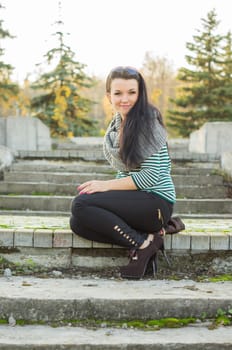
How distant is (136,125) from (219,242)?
102 centimetres

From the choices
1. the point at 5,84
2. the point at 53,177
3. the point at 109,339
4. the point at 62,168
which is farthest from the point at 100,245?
the point at 5,84

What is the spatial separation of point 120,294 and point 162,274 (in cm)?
60

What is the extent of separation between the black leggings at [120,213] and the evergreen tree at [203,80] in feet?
51.7

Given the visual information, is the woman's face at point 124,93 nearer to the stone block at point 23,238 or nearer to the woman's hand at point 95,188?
the woman's hand at point 95,188

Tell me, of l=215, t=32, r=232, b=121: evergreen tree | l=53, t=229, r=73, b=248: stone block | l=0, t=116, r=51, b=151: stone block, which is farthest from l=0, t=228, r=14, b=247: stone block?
l=215, t=32, r=232, b=121: evergreen tree

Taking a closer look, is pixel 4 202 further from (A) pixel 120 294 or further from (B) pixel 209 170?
(A) pixel 120 294

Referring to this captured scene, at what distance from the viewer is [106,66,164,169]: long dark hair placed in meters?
3.28

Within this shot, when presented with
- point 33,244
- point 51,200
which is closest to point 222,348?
point 33,244

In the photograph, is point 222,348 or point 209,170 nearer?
point 222,348

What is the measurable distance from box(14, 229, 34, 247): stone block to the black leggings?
0.37 meters

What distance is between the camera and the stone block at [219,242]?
3.56 meters

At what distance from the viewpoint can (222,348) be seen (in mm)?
2559

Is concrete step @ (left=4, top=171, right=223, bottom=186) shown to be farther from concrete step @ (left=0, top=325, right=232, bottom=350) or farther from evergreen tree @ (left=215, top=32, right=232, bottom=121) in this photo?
evergreen tree @ (left=215, top=32, right=232, bottom=121)

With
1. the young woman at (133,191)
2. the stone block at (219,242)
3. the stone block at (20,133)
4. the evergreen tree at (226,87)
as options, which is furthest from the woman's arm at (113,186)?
the evergreen tree at (226,87)
